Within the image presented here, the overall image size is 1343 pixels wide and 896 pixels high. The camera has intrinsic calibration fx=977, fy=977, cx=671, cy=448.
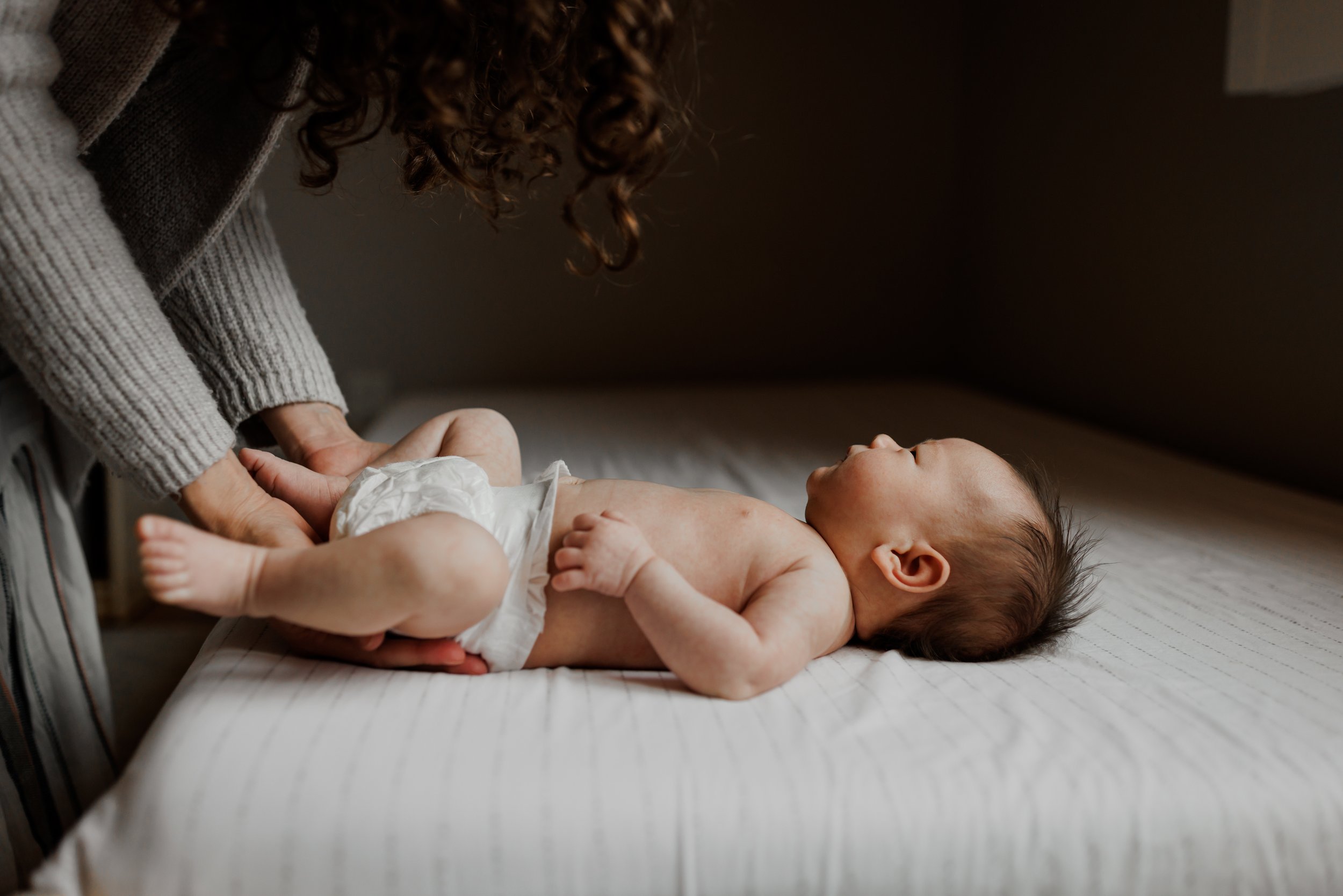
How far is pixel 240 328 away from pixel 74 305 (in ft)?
1.17

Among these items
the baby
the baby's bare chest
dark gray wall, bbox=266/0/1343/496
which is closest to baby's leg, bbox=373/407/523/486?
the baby

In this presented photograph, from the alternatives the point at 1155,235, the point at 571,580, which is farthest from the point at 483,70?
the point at 1155,235

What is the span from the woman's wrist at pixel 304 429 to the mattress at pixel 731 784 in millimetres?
302

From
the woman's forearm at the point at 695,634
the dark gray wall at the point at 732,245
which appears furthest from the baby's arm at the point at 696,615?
the dark gray wall at the point at 732,245

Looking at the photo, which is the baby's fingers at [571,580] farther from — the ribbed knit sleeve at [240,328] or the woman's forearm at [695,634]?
the ribbed knit sleeve at [240,328]

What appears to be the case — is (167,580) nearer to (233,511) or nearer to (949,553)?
(233,511)

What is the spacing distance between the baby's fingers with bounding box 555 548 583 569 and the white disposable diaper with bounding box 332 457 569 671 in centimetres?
Result: 5

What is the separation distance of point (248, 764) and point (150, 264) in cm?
61

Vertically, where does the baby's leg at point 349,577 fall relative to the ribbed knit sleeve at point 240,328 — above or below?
below

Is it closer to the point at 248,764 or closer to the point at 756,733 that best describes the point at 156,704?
the point at 248,764

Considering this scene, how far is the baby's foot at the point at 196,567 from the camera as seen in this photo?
666mm

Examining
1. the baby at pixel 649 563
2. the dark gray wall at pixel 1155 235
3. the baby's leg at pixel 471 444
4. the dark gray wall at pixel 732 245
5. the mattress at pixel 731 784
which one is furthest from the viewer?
the dark gray wall at pixel 732 245

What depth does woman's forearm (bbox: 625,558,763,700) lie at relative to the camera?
0.75 metres

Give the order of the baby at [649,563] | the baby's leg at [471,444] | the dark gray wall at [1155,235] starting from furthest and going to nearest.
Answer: the dark gray wall at [1155,235]
the baby's leg at [471,444]
the baby at [649,563]
